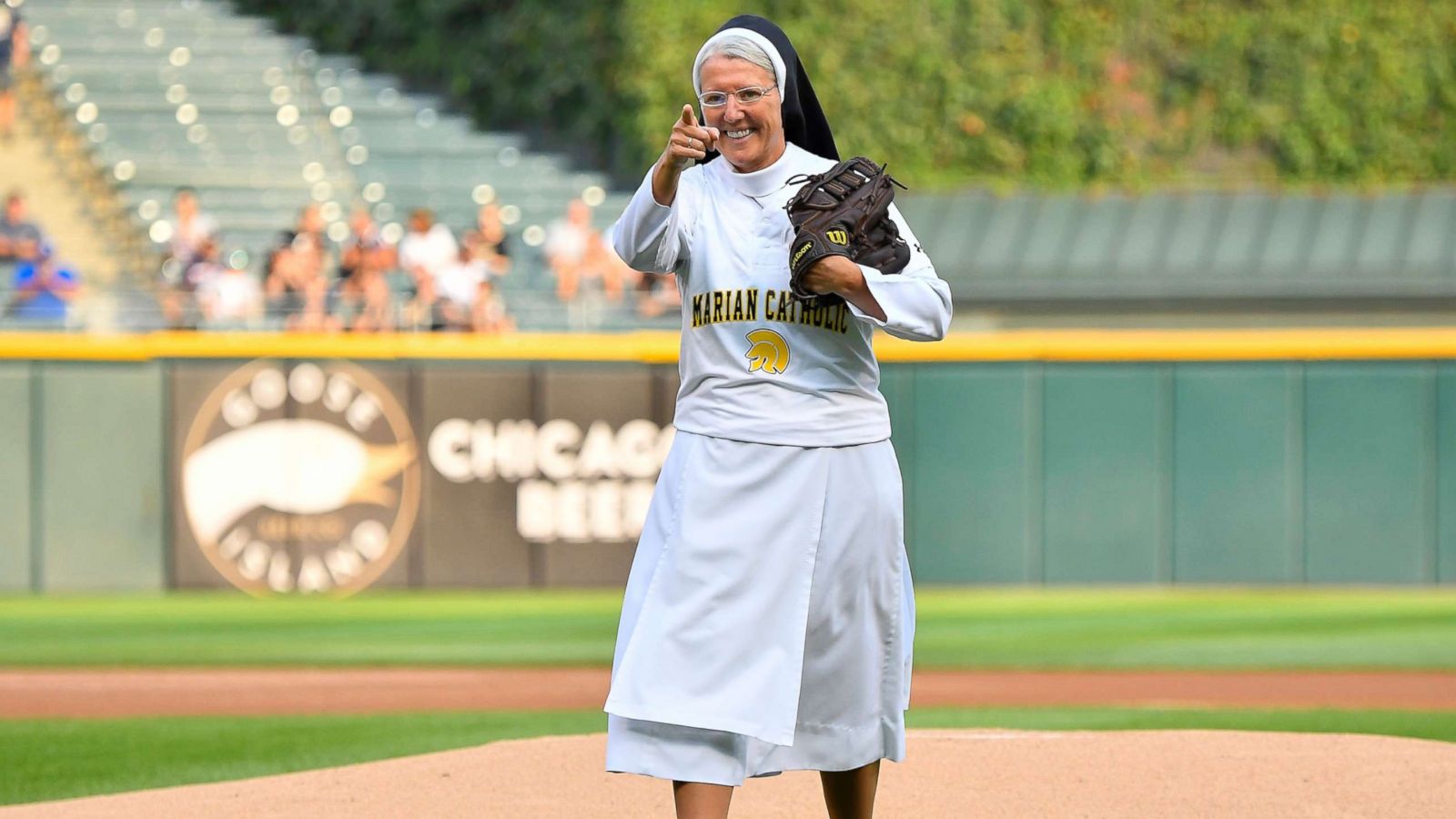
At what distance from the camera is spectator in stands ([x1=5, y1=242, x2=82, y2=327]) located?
1614 centimetres

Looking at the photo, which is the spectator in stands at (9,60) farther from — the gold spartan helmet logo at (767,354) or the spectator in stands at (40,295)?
the gold spartan helmet logo at (767,354)

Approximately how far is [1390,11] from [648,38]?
7.79 metres

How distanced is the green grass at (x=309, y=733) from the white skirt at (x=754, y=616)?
11.2ft

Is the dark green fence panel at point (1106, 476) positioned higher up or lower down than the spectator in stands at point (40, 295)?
lower down

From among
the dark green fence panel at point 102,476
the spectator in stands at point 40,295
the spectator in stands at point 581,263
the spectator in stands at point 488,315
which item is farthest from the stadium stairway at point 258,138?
the dark green fence panel at point 102,476

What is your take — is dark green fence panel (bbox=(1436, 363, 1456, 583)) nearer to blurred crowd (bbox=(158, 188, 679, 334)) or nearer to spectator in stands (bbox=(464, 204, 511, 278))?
blurred crowd (bbox=(158, 188, 679, 334))

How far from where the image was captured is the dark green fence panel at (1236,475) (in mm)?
15828

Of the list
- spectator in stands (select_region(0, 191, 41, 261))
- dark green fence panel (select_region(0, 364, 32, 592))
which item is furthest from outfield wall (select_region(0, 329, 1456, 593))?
spectator in stands (select_region(0, 191, 41, 261))

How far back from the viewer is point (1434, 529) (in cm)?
1572

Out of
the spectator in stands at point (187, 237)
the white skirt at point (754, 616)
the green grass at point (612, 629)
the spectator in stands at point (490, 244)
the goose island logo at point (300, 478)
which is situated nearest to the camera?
the white skirt at point (754, 616)

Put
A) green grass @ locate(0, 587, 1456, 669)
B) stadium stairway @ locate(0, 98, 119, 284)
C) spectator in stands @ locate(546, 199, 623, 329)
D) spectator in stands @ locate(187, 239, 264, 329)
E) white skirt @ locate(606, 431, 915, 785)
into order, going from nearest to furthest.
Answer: white skirt @ locate(606, 431, 915, 785) → green grass @ locate(0, 587, 1456, 669) → spectator in stands @ locate(187, 239, 264, 329) → spectator in stands @ locate(546, 199, 623, 329) → stadium stairway @ locate(0, 98, 119, 284)

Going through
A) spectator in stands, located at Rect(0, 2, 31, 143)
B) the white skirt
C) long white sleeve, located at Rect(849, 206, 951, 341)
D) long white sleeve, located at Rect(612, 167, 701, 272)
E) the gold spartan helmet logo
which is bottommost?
the white skirt

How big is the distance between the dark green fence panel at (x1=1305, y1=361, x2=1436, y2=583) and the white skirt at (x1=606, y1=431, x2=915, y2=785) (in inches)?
466

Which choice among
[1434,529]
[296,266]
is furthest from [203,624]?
[1434,529]
